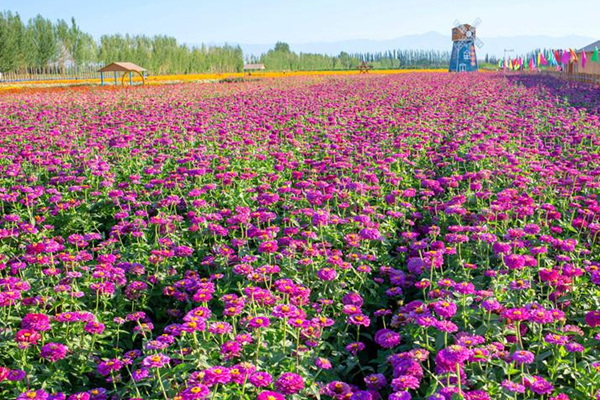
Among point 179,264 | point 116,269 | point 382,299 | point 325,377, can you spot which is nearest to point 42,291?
point 116,269

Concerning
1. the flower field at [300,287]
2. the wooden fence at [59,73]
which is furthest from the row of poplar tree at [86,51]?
the flower field at [300,287]

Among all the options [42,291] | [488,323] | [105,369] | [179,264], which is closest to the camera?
[105,369]

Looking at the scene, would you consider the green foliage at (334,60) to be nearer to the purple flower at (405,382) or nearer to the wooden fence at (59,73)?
the wooden fence at (59,73)

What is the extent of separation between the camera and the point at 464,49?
7381 cm

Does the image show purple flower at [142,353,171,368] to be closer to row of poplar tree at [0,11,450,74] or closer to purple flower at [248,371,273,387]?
purple flower at [248,371,273,387]

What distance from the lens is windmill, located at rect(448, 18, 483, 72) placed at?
73.1 meters

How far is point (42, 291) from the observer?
4.81m

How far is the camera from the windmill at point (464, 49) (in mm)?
73062

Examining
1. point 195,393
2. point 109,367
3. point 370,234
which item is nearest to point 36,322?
point 109,367

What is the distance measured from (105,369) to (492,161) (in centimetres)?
728

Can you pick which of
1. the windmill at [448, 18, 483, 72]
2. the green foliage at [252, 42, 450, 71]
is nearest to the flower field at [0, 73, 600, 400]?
the windmill at [448, 18, 483, 72]

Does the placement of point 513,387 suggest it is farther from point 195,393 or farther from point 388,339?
point 195,393

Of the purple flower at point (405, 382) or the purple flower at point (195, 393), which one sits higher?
the purple flower at point (195, 393)

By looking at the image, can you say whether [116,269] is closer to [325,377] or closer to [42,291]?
[42,291]
